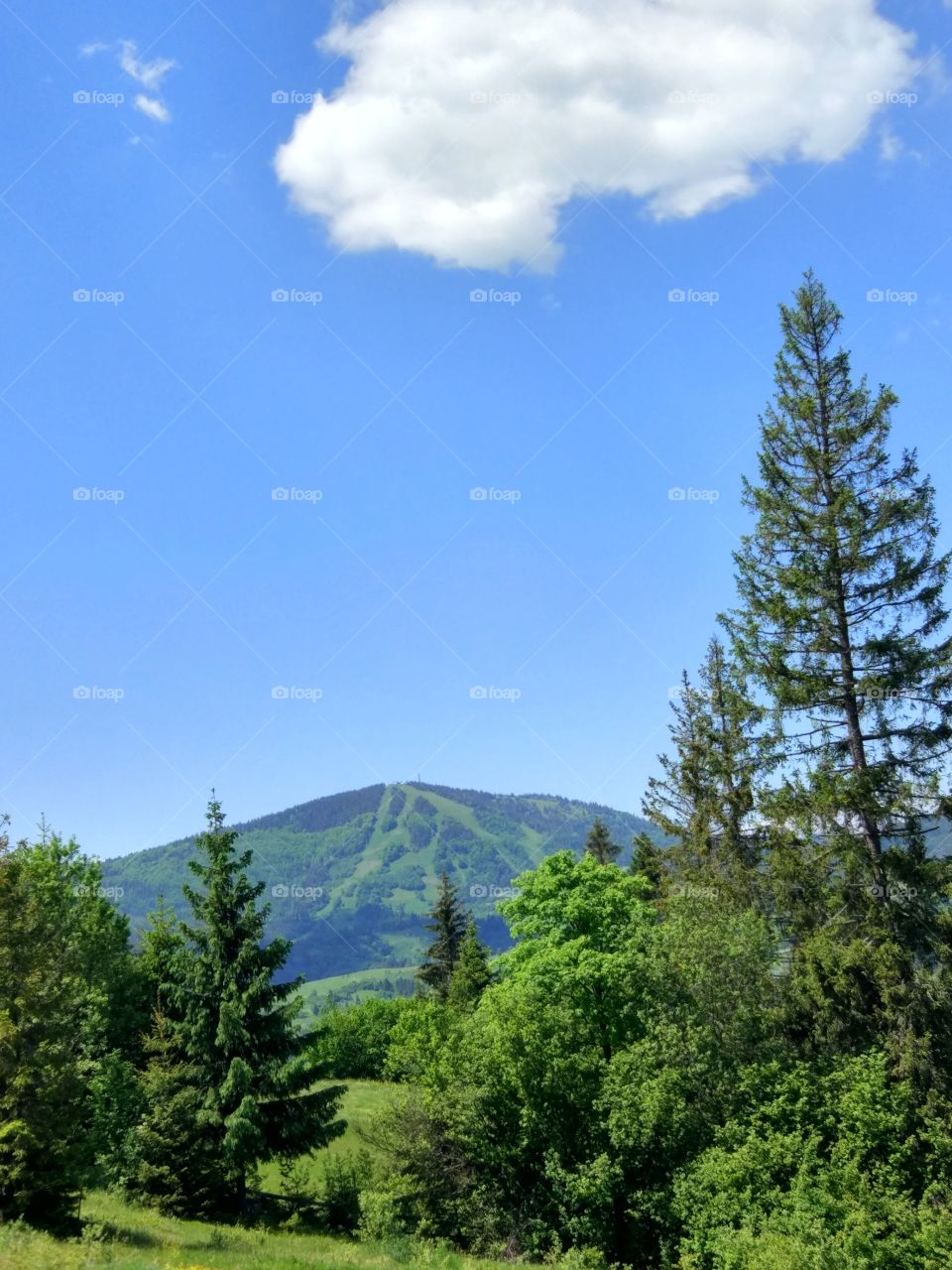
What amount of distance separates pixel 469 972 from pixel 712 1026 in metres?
41.6

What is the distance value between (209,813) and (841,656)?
75.2 feet

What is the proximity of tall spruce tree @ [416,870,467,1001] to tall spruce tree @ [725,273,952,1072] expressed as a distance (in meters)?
53.1

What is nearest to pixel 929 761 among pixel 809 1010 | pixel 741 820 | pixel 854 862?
pixel 854 862

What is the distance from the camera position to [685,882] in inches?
1332

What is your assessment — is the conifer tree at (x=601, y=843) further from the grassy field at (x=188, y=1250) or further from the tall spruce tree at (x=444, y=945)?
the grassy field at (x=188, y=1250)

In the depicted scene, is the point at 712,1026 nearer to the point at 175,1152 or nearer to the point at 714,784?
the point at 714,784

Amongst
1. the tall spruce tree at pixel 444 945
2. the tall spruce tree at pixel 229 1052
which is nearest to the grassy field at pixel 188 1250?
the tall spruce tree at pixel 229 1052

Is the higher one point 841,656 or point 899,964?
point 841,656

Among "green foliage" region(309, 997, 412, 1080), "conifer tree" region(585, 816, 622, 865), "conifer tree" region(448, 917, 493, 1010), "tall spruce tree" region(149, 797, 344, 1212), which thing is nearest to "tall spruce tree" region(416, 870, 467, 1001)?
"conifer tree" region(448, 917, 493, 1010)

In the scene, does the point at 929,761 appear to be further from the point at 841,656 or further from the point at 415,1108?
the point at 415,1108

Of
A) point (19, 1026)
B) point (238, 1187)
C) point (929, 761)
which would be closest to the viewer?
point (19, 1026)

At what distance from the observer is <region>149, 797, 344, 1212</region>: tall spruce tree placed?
30.8 metres

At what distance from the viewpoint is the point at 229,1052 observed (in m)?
32.8

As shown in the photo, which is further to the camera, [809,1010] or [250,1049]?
[250,1049]
